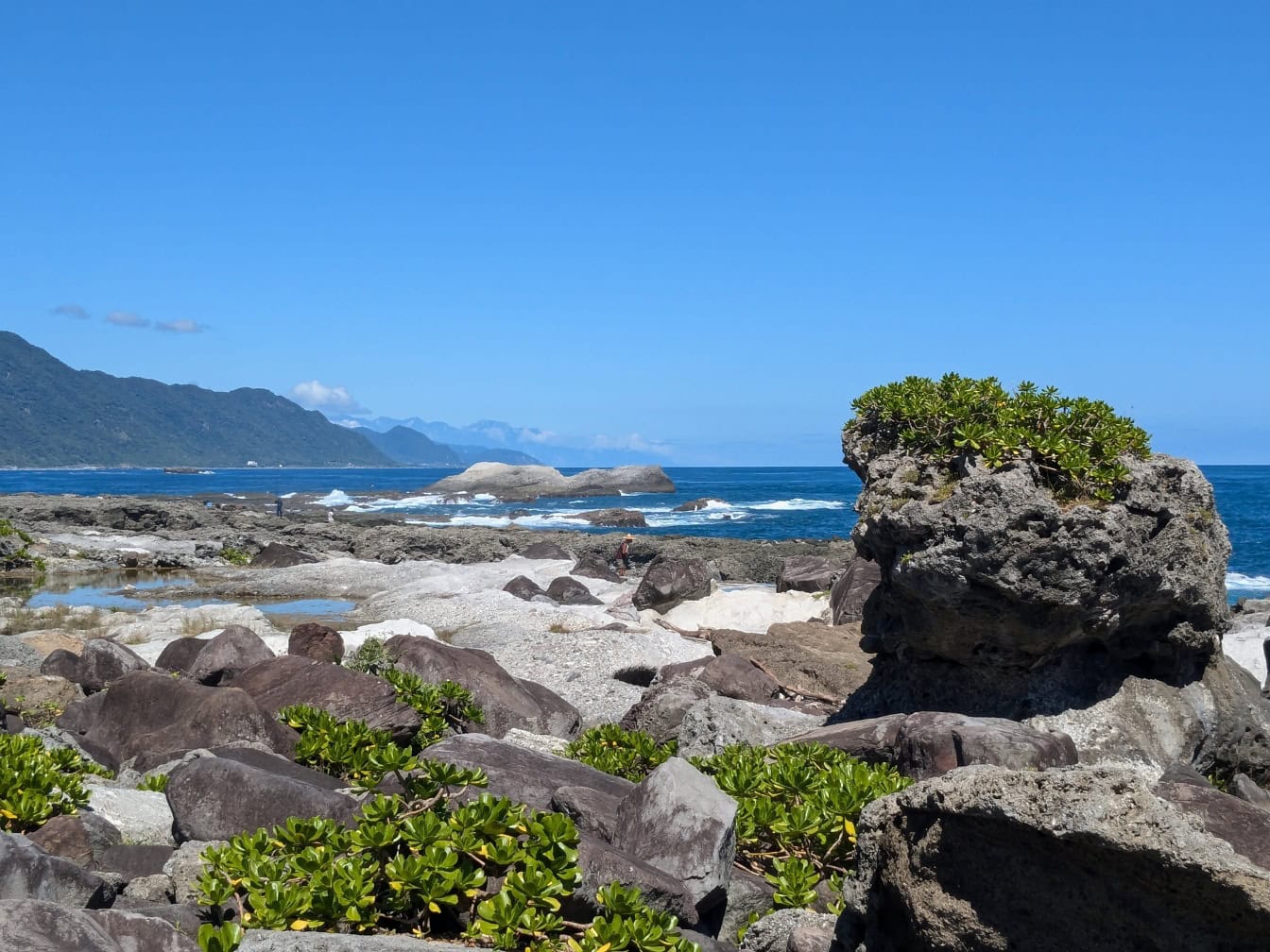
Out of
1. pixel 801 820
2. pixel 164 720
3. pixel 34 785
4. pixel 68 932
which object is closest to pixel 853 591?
pixel 164 720

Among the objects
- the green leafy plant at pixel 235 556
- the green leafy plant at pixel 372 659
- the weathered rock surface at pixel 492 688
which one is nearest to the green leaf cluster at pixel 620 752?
the weathered rock surface at pixel 492 688

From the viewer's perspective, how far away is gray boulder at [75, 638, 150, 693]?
14820mm

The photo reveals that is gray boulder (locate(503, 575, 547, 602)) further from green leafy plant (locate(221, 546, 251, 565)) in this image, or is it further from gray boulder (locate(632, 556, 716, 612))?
green leafy plant (locate(221, 546, 251, 565))

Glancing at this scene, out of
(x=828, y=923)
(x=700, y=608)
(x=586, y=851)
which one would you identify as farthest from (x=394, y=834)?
(x=700, y=608)

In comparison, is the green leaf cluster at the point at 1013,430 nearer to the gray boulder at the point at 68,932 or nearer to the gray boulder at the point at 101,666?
the gray boulder at the point at 68,932

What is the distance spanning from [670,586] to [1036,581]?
1634cm

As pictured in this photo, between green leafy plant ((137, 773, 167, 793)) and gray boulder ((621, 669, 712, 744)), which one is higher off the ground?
green leafy plant ((137, 773, 167, 793))

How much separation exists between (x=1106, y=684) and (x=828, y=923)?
6.91 m

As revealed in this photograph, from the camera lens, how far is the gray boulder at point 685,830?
20.3 ft

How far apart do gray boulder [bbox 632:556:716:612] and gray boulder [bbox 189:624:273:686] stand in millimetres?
13077

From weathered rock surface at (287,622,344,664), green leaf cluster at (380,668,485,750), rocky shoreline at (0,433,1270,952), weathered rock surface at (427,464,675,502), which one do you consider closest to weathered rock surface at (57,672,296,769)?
rocky shoreline at (0,433,1270,952)

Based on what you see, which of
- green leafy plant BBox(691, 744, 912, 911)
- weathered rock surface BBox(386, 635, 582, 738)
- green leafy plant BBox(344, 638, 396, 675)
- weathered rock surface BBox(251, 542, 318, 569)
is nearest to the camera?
green leafy plant BBox(691, 744, 912, 911)

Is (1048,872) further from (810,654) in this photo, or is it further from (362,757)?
(810,654)

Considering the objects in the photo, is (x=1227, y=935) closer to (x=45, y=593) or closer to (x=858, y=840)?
(x=858, y=840)
